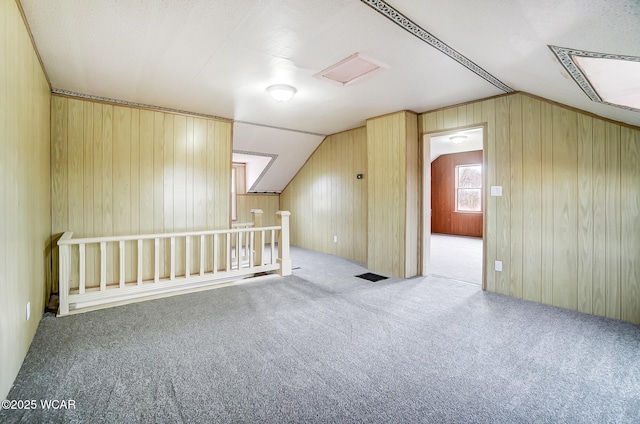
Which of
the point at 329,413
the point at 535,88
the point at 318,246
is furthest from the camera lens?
the point at 318,246

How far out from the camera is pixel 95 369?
190 cm

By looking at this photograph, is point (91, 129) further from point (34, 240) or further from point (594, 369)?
point (594, 369)

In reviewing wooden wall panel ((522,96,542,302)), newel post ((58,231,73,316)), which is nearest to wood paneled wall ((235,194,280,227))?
newel post ((58,231,73,316))

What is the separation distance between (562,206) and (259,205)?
5772 millimetres

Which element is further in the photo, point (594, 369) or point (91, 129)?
point (91, 129)

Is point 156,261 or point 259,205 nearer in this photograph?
point 156,261

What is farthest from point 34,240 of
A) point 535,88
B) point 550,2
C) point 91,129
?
point 535,88

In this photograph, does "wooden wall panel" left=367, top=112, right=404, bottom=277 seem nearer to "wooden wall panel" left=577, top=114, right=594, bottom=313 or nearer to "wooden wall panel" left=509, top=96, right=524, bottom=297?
"wooden wall panel" left=509, top=96, right=524, bottom=297

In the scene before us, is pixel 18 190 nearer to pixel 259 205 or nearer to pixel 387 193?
pixel 387 193

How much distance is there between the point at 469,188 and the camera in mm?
8711

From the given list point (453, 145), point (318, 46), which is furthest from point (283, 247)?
point (453, 145)

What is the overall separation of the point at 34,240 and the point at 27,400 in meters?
1.36

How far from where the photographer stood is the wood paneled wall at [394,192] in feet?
13.4

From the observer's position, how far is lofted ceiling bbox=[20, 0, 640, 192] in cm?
166
